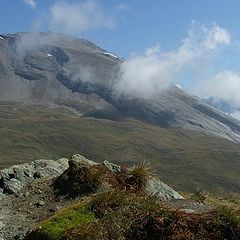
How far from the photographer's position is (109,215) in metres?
10.3

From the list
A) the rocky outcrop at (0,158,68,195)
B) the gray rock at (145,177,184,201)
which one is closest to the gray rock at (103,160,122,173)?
the gray rock at (145,177,184,201)

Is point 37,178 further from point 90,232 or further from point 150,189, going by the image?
point 90,232

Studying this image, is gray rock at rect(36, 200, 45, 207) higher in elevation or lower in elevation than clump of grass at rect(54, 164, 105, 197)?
lower

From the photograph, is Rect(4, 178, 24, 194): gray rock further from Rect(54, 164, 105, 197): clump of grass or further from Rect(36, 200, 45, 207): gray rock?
Rect(36, 200, 45, 207): gray rock

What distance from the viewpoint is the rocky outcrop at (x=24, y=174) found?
17.4m

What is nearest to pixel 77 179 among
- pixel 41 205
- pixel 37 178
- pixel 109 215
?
pixel 41 205

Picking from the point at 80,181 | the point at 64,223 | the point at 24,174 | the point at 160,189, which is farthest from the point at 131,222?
the point at 24,174

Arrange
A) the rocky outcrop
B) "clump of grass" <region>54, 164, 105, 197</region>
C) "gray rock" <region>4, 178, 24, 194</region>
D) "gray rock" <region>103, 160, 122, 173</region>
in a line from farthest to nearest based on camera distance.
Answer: the rocky outcrop < "gray rock" <region>4, 178, 24, 194</region> < "gray rock" <region>103, 160, 122, 173</region> < "clump of grass" <region>54, 164, 105, 197</region>

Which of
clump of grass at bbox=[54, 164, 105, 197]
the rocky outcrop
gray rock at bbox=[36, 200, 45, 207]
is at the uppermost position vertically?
clump of grass at bbox=[54, 164, 105, 197]

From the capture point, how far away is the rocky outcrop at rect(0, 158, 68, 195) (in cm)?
1739

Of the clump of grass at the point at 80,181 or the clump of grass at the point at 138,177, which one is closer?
the clump of grass at the point at 80,181

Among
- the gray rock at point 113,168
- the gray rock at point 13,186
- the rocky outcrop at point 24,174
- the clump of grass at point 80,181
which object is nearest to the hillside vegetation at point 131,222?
the clump of grass at point 80,181

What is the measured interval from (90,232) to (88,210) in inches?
64.7

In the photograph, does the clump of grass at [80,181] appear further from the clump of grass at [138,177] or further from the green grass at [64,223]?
the green grass at [64,223]
